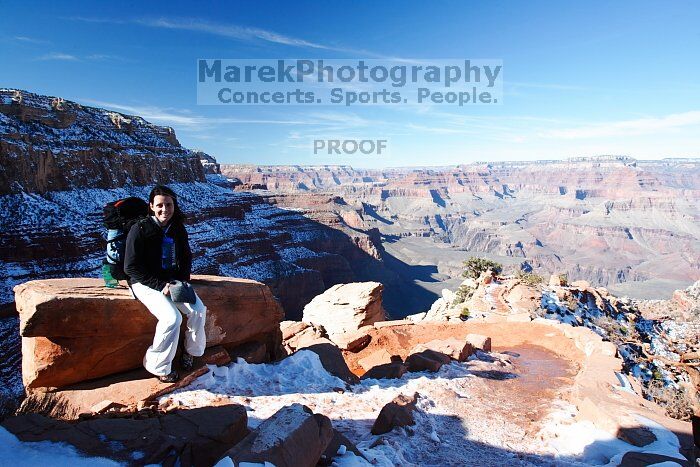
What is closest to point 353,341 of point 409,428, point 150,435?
point 409,428

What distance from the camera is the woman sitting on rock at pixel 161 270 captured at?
4.68 m

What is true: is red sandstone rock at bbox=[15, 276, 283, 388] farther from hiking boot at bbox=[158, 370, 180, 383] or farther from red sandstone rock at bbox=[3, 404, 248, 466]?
red sandstone rock at bbox=[3, 404, 248, 466]

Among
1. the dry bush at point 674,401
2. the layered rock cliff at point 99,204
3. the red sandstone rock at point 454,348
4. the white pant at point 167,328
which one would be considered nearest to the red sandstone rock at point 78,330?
the white pant at point 167,328

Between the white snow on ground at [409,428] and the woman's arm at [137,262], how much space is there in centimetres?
145

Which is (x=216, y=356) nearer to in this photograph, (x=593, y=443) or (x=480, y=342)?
(x=593, y=443)

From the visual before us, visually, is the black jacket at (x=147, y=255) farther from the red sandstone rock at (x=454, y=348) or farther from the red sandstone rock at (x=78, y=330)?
the red sandstone rock at (x=454, y=348)

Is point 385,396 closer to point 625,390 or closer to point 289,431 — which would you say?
point 289,431

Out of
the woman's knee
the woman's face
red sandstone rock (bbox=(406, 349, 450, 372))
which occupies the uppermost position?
the woman's face

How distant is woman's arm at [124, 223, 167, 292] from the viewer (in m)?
4.59

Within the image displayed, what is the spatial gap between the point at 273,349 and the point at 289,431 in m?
4.43

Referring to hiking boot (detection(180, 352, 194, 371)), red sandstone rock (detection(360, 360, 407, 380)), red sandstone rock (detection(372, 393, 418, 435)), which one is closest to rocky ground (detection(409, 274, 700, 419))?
red sandstone rock (detection(360, 360, 407, 380))

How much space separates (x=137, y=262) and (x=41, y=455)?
93.4 inches

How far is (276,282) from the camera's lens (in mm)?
47406

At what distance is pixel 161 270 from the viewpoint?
486 cm
